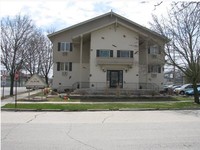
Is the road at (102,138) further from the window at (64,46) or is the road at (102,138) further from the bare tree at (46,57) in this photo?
the bare tree at (46,57)

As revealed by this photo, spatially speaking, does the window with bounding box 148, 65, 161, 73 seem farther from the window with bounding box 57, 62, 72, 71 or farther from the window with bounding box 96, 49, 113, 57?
the window with bounding box 57, 62, 72, 71

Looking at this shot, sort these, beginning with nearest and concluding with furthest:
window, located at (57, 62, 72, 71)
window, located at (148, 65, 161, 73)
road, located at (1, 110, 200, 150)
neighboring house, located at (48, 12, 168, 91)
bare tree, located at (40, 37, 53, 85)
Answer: road, located at (1, 110, 200, 150) → neighboring house, located at (48, 12, 168, 91) → window, located at (57, 62, 72, 71) → window, located at (148, 65, 161, 73) → bare tree, located at (40, 37, 53, 85)

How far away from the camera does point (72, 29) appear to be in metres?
42.5

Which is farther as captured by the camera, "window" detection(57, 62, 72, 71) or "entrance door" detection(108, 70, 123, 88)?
"window" detection(57, 62, 72, 71)

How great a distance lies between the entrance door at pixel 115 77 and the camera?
38469 millimetres

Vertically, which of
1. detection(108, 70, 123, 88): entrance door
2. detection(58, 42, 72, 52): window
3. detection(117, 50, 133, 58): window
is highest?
detection(58, 42, 72, 52): window

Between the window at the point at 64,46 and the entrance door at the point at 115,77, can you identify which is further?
the window at the point at 64,46

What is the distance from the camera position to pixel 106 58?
37.4 metres

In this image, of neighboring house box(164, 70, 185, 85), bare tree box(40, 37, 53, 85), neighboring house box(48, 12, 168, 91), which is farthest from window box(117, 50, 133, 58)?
bare tree box(40, 37, 53, 85)

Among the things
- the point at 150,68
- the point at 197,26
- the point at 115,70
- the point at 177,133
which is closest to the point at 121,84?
the point at 115,70

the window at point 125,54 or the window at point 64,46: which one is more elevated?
the window at point 64,46

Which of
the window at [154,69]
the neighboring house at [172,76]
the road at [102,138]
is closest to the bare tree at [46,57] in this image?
the neighboring house at [172,76]

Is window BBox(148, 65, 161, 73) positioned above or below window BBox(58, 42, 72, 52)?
below

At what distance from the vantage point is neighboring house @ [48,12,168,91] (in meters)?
37.8
